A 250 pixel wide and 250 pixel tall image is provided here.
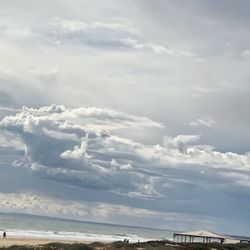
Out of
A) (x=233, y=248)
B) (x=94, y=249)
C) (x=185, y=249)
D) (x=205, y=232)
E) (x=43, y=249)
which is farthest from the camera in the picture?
(x=205, y=232)

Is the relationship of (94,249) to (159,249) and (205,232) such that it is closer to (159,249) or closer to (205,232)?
(159,249)

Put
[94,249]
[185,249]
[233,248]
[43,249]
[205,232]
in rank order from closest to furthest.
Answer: [43,249] → [94,249] → [185,249] → [233,248] → [205,232]

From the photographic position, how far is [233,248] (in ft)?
236

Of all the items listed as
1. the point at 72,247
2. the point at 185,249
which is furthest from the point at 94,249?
the point at 185,249

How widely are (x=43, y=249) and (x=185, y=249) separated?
53.7 ft

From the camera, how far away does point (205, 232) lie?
81.8m

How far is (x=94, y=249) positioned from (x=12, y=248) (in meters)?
8.04

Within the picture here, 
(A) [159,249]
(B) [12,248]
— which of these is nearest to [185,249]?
(A) [159,249]

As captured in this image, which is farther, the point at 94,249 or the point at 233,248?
the point at 233,248

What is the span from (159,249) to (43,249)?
11.0 m

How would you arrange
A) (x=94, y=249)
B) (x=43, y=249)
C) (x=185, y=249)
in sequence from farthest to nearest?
(x=185, y=249), (x=94, y=249), (x=43, y=249)

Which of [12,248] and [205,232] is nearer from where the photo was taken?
[12,248]

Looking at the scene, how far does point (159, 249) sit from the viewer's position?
53844 mm

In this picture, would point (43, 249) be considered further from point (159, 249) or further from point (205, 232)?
point (205, 232)
